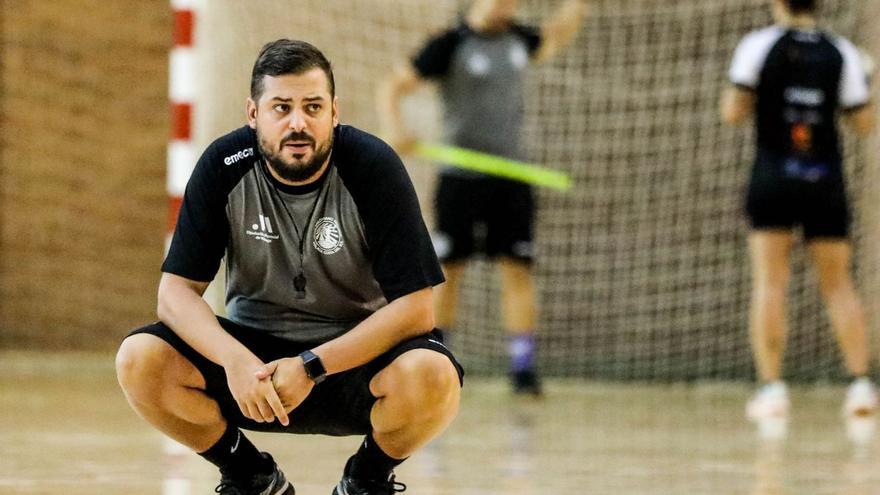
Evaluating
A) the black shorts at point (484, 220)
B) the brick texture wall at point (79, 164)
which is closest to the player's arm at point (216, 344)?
the black shorts at point (484, 220)

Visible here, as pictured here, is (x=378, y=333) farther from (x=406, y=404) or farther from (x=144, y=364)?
(x=144, y=364)

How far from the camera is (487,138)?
6.06 m

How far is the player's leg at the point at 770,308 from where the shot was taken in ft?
17.7

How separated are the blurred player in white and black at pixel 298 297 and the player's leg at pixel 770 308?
2780 millimetres

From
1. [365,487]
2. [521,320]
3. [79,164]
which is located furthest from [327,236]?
[79,164]

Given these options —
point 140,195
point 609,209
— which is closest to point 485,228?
point 609,209

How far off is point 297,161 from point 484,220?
11.1 ft

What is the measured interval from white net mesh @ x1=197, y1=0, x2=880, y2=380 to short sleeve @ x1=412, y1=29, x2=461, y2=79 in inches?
33.3

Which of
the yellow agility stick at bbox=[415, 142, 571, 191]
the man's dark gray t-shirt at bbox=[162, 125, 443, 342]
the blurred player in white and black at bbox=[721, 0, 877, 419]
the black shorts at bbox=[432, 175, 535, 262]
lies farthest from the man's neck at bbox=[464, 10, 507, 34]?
the man's dark gray t-shirt at bbox=[162, 125, 443, 342]

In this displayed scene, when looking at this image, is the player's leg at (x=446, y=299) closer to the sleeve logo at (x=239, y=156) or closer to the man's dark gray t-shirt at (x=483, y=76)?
the man's dark gray t-shirt at (x=483, y=76)

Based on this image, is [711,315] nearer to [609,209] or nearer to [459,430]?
[609,209]

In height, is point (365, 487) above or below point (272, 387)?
below

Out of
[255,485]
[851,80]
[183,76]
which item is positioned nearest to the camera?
[255,485]

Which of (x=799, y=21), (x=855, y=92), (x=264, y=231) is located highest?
(x=799, y=21)
